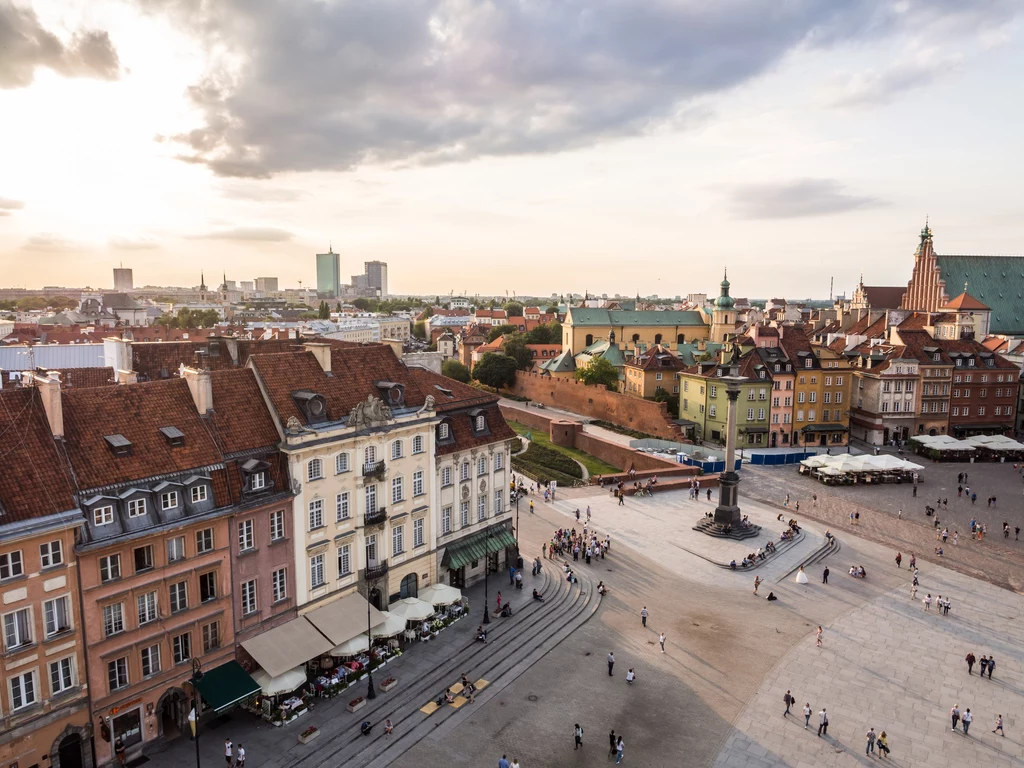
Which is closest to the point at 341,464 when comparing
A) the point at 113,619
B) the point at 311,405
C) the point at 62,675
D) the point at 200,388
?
the point at 311,405

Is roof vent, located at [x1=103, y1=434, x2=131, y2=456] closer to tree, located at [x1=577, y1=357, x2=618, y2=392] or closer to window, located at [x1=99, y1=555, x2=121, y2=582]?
window, located at [x1=99, y1=555, x2=121, y2=582]

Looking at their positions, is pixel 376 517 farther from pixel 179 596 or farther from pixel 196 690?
pixel 196 690

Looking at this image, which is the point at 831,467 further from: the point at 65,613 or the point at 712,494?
the point at 65,613

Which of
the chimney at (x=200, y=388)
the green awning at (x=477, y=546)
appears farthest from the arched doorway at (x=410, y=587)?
the chimney at (x=200, y=388)

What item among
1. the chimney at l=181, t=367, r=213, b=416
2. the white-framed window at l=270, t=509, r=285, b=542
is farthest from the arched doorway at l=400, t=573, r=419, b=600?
the chimney at l=181, t=367, r=213, b=416

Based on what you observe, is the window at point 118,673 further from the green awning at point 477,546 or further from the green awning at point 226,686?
the green awning at point 477,546
